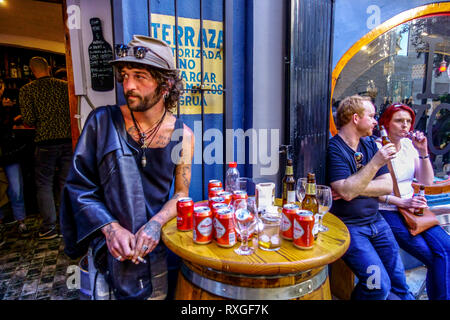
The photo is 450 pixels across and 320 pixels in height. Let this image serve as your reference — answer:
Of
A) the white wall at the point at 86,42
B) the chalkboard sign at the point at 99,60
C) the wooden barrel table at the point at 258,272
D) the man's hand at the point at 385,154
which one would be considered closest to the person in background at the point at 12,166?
the white wall at the point at 86,42

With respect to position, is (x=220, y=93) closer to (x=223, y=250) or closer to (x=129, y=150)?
(x=129, y=150)

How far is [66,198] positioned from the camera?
1599 mm

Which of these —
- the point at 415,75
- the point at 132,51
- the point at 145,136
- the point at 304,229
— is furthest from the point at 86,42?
the point at 415,75

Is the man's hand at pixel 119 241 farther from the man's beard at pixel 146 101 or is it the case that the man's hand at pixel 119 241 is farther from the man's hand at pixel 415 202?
the man's hand at pixel 415 202

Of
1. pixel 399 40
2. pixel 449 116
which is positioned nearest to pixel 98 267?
pixel 399 40

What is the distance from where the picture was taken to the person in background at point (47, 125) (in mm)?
3221

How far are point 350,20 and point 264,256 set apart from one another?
2546 millimetres

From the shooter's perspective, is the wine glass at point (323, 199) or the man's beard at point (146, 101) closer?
the wine glass at point (323, 199)

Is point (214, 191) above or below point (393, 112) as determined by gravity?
below

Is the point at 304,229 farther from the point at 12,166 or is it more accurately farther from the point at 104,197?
the point at 12,166

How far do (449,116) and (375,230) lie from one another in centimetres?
233

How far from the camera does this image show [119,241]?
1485 millimetres

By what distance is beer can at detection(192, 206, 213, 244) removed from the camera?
1.34m

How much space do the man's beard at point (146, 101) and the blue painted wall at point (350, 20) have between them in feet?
6.05
